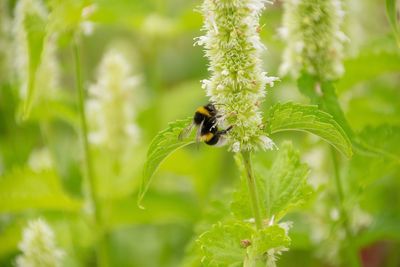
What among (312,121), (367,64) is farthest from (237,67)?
(367,64)

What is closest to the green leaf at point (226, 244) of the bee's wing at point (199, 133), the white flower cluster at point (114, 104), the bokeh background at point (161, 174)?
the bee's wing at point (199, 133)

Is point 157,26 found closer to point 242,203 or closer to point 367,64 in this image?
point 367,64

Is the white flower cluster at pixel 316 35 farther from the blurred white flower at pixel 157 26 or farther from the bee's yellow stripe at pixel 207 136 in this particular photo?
the blurred white flower at pixel 157 26

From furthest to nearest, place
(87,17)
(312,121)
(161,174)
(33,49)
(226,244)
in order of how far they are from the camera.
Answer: (161,174)
(87,17)
(33,49)
(226,244)
(312,121)

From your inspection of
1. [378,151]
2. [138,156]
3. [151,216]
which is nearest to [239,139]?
[378,151]

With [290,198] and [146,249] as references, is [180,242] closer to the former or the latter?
[146,249]

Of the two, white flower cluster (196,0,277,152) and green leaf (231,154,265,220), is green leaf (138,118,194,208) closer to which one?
white flower cluster (196,0,277,152)
